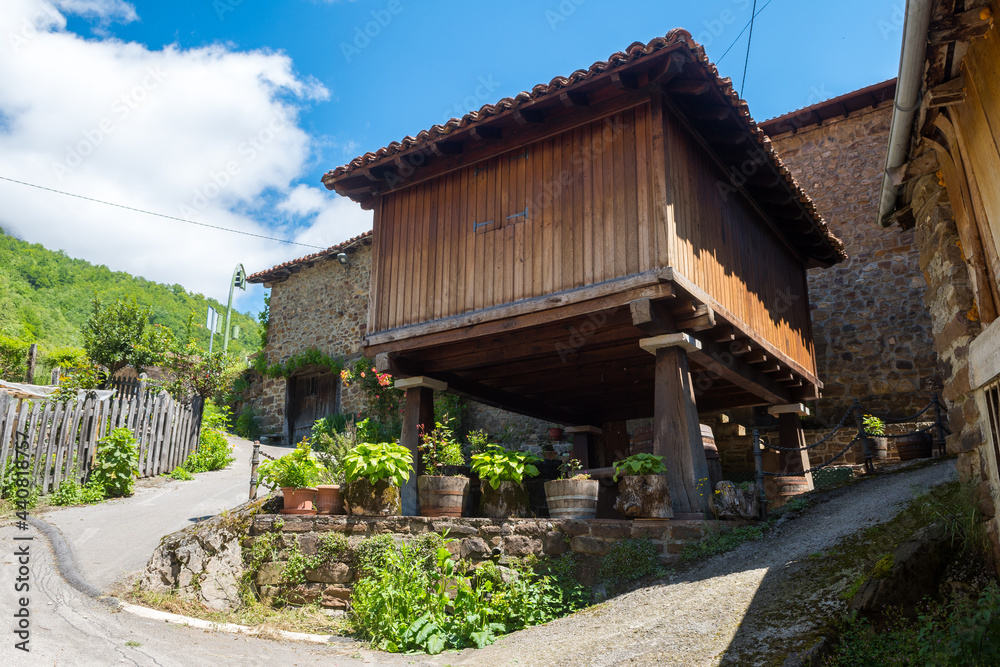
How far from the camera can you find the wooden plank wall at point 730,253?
6359 millimetres

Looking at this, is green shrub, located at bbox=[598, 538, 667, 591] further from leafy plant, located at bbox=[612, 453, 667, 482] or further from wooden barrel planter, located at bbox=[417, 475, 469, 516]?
wooden barrel planter, located at bbox=[417, 475, 469, 516]

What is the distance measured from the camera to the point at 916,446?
8039 mm

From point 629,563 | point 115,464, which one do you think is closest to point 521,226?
point 629,563

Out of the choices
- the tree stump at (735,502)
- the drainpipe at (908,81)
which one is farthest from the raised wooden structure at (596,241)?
the drainpipe at (908,81)

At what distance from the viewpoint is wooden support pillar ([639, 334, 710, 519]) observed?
5.69 metres

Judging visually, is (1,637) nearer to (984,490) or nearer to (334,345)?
(984,490)

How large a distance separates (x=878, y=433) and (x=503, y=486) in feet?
21.7

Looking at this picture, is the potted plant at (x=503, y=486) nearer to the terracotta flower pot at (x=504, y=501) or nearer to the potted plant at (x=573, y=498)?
the terracotta flower pot at (x=504, y=501)

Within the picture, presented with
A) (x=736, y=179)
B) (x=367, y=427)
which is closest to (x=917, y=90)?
(x=736, y=179)

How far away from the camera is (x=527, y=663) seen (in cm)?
396

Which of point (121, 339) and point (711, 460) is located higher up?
point (121, 339)

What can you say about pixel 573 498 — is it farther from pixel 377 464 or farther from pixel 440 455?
pixel 377 464

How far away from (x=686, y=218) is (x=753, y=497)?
2.65 meters

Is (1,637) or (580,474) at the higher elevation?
(580,474)
